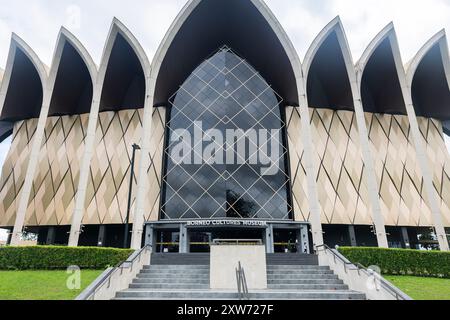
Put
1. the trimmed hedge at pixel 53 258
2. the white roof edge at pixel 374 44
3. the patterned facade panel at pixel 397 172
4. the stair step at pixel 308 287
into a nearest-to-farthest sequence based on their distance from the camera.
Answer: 1. the stair step at pixel 308 287
2. the trimmed hedge at pixel 53 258
3. the white roof edge at pixel 374 44
4. the patterned facade panel at pixel 397 172

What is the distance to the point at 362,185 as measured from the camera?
2252cm

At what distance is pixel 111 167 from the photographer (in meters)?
22.8

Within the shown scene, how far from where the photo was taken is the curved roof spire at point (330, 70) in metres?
19.7

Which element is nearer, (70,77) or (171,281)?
(171,281)

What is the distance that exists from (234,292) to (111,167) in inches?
699

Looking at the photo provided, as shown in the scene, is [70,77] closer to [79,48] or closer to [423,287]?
[79,48]

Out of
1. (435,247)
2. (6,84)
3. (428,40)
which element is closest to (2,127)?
(6,84)

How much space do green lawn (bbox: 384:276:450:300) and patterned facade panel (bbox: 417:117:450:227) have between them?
15310 millimetres

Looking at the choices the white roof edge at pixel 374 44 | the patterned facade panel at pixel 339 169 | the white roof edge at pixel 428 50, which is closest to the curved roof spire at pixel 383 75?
the white roof edge at pixel 374 44

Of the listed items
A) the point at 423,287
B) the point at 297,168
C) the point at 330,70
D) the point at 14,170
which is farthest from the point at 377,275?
the point at 14,170

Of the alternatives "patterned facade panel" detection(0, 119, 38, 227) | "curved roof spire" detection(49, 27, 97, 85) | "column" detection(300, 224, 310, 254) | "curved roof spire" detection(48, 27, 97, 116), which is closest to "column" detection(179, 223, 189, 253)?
"column" detection(300, 224, 310, 254)

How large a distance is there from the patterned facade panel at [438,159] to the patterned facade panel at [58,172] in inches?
1117

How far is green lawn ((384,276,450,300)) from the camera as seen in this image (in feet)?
26.2

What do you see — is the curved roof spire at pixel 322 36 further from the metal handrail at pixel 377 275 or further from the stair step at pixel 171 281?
the stair step at pixel 171 281
